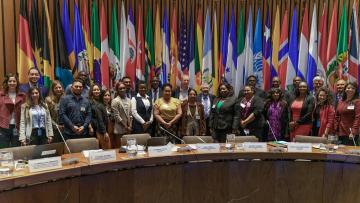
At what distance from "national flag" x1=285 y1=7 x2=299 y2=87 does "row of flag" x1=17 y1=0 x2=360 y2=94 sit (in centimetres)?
2

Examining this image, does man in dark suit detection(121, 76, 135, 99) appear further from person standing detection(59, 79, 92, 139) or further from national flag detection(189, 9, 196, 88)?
national flag detection(189, 9, 196, 88)

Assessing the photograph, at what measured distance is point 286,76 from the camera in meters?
5.54

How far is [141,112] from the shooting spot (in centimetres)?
457

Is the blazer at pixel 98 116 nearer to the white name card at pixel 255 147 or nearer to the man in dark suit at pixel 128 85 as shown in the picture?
the man in dark suit at pixel 128 85

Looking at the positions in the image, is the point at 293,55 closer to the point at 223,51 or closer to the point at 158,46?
the point at 223,51

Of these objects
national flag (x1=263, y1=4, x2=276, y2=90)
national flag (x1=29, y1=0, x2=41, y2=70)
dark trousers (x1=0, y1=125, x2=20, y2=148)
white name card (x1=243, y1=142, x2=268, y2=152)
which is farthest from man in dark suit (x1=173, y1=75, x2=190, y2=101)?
dark trousers (x1=0, y1=125, x2=20, y2=148)

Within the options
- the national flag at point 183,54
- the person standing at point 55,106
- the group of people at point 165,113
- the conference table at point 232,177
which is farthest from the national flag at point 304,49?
the person standing at point 55,106

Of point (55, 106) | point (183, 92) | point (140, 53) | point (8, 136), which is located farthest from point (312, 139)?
point (8, 136)

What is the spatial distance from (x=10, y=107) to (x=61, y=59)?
1272mm

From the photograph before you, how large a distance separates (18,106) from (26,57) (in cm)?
116

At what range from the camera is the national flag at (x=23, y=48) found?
4773 millimetres

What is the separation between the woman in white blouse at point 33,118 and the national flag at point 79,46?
134 centimetres

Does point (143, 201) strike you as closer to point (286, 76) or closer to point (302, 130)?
point (302, 130)

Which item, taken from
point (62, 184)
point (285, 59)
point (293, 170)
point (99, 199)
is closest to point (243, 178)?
point (293, 170)
